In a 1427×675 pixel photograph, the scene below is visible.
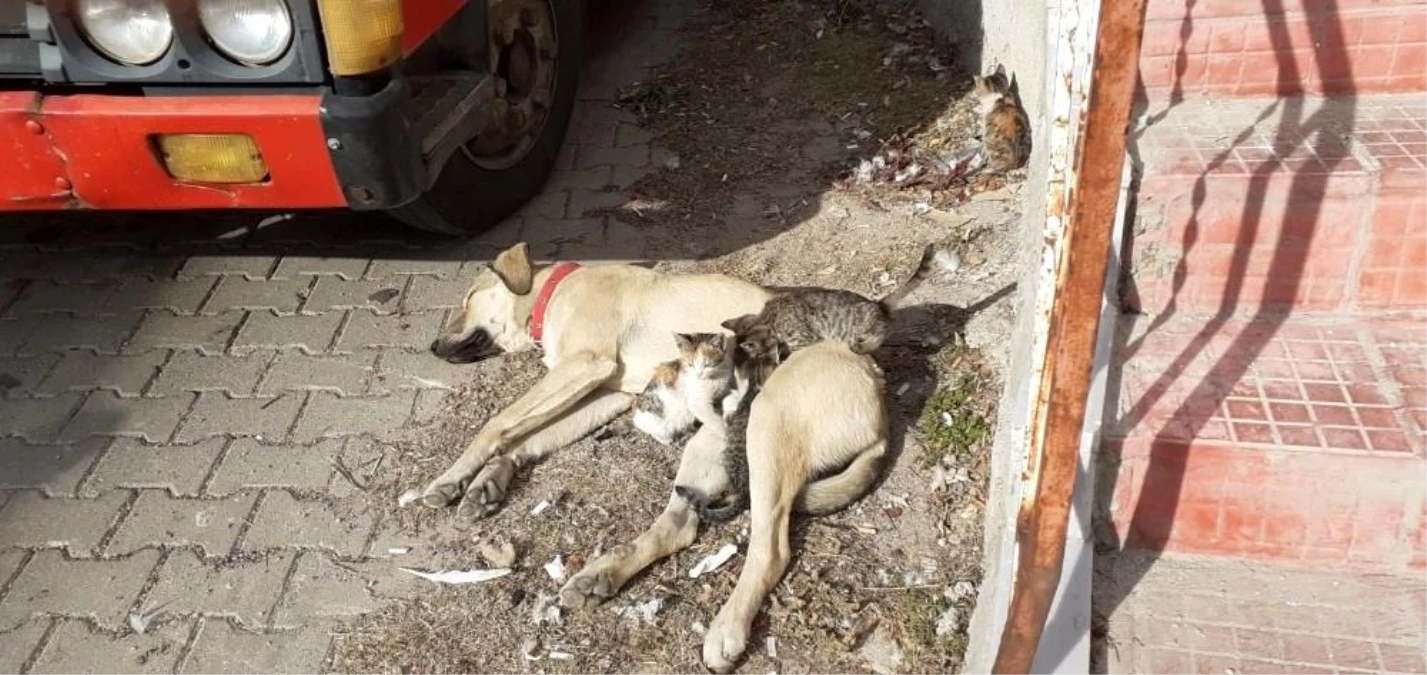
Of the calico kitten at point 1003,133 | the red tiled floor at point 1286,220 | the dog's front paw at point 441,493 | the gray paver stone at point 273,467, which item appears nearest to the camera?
the red tiled floor at point 1286,220

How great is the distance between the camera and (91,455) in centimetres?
348

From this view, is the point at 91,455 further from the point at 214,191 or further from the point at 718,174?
the point at 718,174

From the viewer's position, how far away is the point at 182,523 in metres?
3.22

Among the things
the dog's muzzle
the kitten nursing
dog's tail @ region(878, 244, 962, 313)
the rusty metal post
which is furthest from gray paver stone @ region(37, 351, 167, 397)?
the rusty metal post

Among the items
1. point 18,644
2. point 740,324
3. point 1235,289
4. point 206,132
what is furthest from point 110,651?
point 1235,289

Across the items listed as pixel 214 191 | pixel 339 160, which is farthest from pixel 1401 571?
pixel 214 191

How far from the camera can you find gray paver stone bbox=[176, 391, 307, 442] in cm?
355

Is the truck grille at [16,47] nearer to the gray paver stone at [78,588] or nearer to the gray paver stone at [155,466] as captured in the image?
the gray paver stone at [155,466]

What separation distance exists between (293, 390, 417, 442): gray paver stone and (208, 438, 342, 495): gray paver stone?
0.21 feet

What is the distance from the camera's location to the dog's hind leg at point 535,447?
3.21m

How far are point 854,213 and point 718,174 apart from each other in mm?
765

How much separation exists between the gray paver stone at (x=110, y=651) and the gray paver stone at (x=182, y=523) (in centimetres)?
28

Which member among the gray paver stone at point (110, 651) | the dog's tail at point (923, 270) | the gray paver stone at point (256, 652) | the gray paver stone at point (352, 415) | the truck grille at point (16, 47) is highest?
the truck grille at point (16, 47)

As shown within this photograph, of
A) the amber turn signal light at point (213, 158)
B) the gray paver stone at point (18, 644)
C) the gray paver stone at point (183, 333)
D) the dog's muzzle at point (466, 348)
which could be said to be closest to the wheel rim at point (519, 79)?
the dog's muzzle at point (466, 348)
